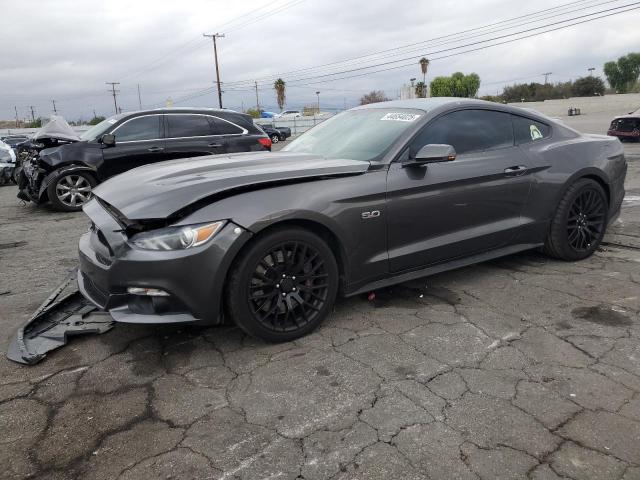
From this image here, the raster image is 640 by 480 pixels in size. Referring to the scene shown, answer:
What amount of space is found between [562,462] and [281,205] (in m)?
1.94

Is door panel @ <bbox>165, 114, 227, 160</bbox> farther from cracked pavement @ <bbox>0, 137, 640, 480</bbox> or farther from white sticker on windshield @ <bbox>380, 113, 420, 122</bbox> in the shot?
white sticker on windshield @ <bbox>380, 113, 420, 122</bbox>

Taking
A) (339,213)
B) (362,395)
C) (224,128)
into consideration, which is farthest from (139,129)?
(362,395)

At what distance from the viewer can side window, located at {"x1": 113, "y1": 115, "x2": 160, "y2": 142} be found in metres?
8.32

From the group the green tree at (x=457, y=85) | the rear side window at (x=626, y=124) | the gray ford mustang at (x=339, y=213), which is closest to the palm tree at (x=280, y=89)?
the green tree at (x=457, y=85)

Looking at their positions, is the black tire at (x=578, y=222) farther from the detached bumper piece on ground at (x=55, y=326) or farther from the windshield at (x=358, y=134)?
the detached bumper piece on ground at (x=55, y=326)

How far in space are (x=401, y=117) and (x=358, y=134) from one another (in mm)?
355

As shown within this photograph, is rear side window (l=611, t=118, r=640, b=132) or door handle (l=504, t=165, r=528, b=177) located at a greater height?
rear side window (l=611, t=118, r=640, b=132)

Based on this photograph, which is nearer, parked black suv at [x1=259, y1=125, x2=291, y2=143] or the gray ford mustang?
the gray ford mustang

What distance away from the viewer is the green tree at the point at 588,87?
5397 cm

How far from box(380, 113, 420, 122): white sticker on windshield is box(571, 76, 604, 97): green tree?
5796 centimetres

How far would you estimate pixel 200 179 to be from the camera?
315cm

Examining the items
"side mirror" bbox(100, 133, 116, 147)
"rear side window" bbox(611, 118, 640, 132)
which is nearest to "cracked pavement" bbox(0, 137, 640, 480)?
"side mirror" bbox(100, 133, 116, 147)

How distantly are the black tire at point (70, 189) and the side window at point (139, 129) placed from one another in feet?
2.72

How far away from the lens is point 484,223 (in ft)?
13.3
